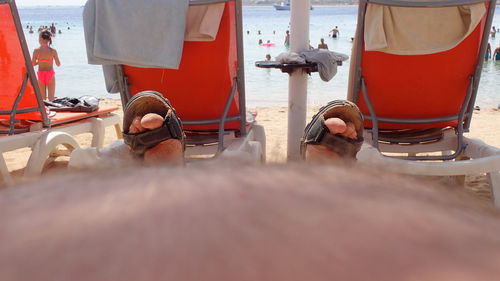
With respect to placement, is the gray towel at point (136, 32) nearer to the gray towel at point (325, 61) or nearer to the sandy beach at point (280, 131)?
the sandy beach at point (280, 131)

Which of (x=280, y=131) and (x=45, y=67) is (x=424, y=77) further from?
(x=45, y=67)

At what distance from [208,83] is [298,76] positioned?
2.39 ft

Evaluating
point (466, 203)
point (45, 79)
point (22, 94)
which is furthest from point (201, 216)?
point (45, 79)

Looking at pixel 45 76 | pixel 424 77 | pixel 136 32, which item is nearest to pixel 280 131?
pixel 424 77

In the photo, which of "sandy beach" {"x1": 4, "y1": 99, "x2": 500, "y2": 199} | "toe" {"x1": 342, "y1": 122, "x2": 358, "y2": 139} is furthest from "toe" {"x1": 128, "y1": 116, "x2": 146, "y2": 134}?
"toe" {"x1": 342, "y1": 122, "x2": 358, "y2": 139}

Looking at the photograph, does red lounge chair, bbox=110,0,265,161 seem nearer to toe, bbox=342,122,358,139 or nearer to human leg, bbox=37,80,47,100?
toe, bbox=342,122,358,139

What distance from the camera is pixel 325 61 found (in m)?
3.17

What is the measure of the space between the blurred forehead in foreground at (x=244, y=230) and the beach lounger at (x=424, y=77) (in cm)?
250

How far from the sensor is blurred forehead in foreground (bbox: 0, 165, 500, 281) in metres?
0.24

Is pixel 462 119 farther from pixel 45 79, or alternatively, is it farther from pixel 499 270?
pixel 45 79

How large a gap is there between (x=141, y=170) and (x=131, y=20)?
2.98 meters

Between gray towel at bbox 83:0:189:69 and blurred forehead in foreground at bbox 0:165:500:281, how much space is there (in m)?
2.80

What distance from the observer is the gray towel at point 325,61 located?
3.13 m

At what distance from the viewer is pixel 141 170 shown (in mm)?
304
